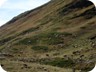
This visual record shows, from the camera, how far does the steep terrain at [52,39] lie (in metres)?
11.4

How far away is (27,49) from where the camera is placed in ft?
38.8

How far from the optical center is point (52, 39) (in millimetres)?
11742

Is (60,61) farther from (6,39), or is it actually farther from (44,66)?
(6,39)

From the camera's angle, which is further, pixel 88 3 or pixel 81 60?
pixel 88 3

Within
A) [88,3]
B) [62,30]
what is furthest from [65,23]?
[88,3]

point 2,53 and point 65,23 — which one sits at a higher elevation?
point 65,23

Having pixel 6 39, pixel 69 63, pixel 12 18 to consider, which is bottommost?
pixel 69 63

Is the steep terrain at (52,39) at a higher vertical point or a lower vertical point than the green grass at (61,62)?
higher

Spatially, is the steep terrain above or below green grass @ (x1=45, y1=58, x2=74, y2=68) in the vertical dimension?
above

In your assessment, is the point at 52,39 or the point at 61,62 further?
the point at 52,39

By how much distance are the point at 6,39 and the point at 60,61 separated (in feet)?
6.92

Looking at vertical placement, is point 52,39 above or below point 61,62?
above

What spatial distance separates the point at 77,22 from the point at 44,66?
6.64 feet

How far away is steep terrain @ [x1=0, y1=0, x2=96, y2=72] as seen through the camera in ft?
37.3
